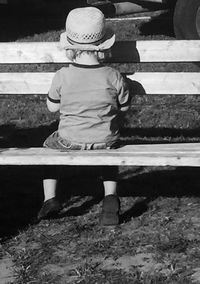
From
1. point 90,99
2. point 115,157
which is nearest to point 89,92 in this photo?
point 90,99

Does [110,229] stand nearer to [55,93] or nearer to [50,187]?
[50,187]

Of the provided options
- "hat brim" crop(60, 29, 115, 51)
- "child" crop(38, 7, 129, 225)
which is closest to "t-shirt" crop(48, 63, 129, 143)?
"child" crop(38, 7, 129, 225)

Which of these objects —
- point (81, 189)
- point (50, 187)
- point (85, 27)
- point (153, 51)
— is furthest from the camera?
point (81, 189)

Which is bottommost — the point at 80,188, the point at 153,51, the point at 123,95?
the point at 80,188

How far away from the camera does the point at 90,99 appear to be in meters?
4.62

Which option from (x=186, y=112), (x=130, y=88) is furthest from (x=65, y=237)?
(x=186, y=112)

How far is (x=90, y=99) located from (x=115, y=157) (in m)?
0.47

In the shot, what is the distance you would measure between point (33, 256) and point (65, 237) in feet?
1.09

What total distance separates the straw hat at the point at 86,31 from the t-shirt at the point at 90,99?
0.46 feet

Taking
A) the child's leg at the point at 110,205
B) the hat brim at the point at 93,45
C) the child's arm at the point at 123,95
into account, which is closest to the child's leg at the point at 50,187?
the child's leg at the point at 110,205

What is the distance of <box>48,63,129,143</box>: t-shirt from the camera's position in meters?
4.62

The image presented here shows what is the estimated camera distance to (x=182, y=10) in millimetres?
9547

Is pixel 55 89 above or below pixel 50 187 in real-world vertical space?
above

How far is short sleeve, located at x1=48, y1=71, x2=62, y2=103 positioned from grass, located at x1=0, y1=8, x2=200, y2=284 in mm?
807
